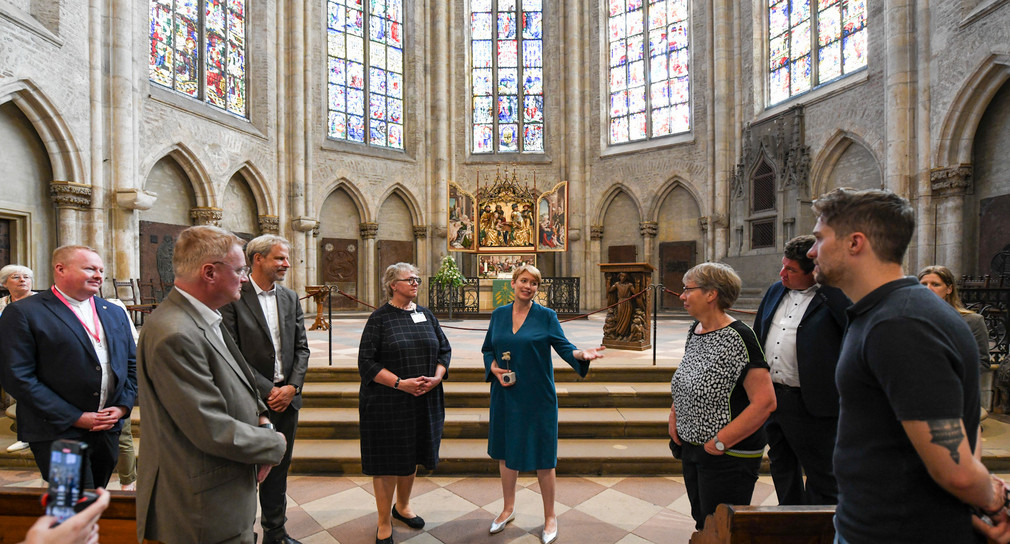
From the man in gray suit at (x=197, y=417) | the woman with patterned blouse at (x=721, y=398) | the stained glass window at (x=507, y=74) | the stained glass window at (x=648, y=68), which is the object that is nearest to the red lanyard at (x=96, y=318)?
the man in gray suit at (x=197, y=417)

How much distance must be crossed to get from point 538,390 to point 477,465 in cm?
138

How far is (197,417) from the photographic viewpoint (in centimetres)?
156

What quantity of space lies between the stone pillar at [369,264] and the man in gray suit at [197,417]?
13.7m

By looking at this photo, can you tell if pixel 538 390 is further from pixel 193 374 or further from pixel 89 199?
pixel 89 199

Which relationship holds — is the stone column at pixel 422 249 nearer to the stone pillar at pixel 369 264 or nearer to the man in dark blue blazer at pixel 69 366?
the stone pillar at pixel 369 264

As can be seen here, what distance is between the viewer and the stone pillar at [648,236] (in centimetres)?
1538

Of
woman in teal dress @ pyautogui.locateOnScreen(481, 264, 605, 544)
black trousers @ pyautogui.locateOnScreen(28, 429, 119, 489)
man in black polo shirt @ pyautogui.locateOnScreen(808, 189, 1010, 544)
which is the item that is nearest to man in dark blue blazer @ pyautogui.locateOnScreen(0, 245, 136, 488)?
black trousers @ pyautogui.locateOnScreen(28, 429, 119, 489)

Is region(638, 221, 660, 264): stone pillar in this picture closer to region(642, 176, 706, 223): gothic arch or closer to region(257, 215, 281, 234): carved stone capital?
region(642, 176, 706, 223): gothic arch

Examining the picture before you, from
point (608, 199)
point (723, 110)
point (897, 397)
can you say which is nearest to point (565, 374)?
point (897, 397)

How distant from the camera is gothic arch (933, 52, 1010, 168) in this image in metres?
8.18

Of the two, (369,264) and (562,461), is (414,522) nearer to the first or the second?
(562,461)

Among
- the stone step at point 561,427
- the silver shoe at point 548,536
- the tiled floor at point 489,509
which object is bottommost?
the tiled floor at point 489,509

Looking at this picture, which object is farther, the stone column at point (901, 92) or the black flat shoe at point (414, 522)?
the stone column at point (901, 92)

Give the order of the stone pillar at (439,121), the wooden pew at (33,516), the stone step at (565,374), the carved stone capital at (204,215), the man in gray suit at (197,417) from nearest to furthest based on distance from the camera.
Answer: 1. the man in gray suit at (197,417)
2. the wooden pew at (33,516)
3. the stone step at (565,374)
4. the carved stone capital at (204,215)
5. the stone pillar at (439,121)
